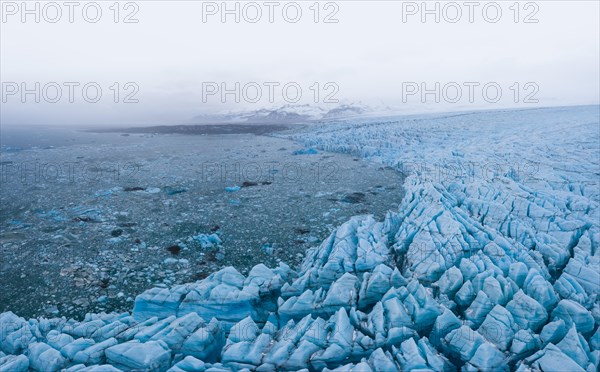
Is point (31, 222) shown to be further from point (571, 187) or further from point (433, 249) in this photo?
point (571, 187)

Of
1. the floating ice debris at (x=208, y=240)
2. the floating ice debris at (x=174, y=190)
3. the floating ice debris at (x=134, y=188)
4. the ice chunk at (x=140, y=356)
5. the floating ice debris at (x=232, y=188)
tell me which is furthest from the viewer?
the floating ice debris at (x=134, y=188)

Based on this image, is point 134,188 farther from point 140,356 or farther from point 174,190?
point 140,356

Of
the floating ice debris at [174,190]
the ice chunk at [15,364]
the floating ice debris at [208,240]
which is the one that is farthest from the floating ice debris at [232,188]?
the ice chunk at [15,364]

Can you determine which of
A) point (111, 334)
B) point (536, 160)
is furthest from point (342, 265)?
point (536, 160)

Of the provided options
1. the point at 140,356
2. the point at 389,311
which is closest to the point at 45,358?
the point at 140,356

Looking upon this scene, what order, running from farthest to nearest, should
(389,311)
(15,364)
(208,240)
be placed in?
(208,240)
(389,311)
(15,364)

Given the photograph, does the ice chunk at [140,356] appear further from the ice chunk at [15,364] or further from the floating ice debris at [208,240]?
the floating ice debris at [208,240]
